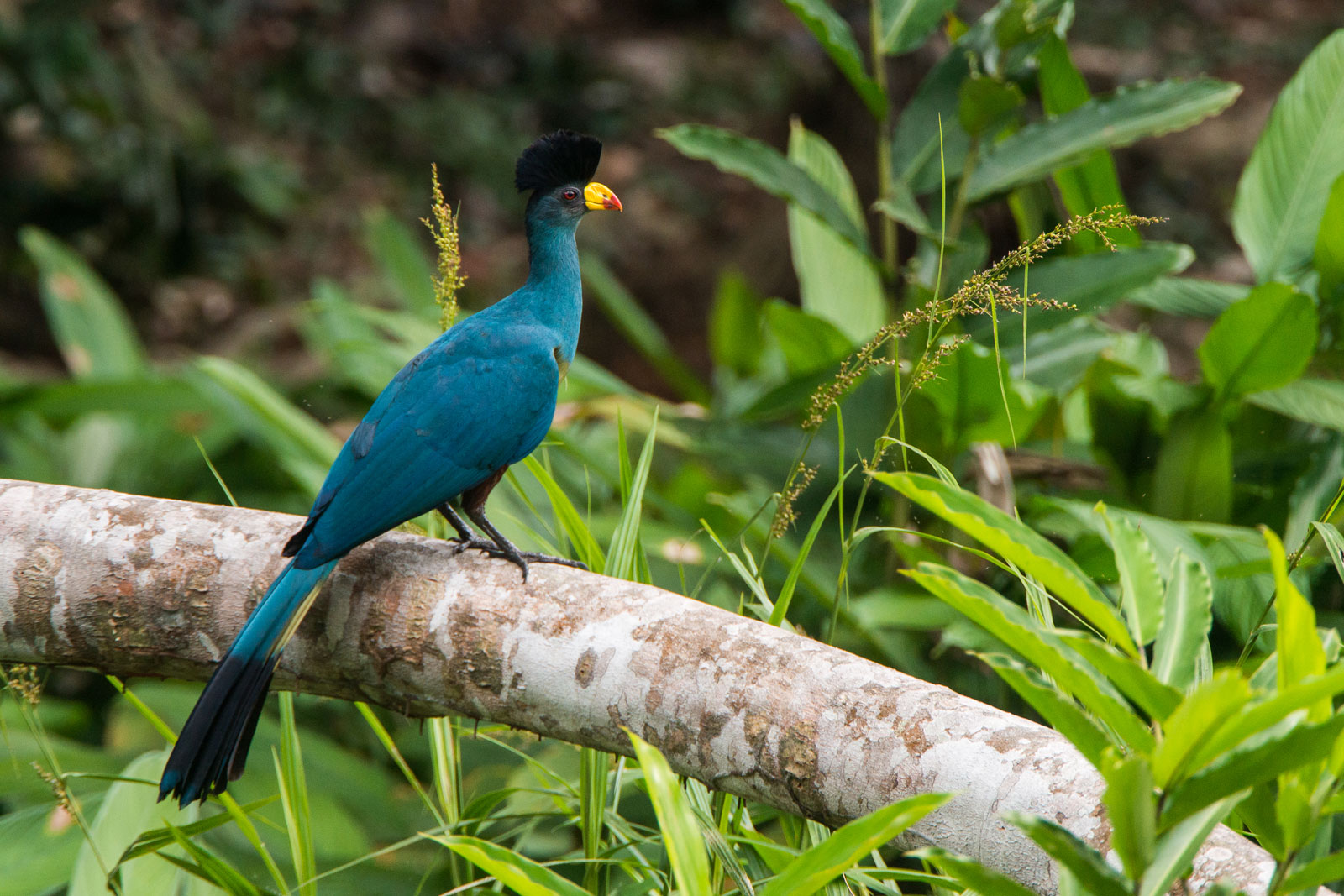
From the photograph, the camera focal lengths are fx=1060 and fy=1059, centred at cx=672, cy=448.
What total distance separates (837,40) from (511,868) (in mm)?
2039

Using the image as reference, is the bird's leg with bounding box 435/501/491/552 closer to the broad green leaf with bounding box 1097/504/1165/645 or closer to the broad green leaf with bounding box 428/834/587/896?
the broad green leaf with bounding box 428/834/587/896

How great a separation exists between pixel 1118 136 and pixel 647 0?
5.67m

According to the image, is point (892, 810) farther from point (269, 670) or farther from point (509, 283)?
point (509, 283)

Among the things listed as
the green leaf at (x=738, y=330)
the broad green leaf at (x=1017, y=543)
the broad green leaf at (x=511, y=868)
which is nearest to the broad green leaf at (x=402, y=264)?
the green leaf at (x=738, y=330)

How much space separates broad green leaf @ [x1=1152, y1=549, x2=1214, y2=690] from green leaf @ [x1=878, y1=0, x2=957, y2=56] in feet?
6.76

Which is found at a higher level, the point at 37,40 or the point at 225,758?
the point at 37,40

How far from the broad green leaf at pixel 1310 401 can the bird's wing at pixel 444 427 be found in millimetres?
1664

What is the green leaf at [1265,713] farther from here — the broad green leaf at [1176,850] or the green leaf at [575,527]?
the green leaf at [575,527]

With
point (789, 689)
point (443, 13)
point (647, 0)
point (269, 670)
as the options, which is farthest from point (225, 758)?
point (647, 0)

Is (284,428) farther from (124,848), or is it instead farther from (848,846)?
(848,846)

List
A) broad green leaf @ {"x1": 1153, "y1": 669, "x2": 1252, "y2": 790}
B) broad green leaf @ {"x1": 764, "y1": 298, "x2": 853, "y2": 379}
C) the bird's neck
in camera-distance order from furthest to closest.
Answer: broad green leaf @ {"x1": 764, "y1": 298, "x2": 853, "y2": 379} < the bird's neck < broad green leaf @ {"x1": 1153, "y1": 669, "x2": 1252, "y2": 790}

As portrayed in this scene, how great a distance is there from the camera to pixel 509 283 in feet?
18.9

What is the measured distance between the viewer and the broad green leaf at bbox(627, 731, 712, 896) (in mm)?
935

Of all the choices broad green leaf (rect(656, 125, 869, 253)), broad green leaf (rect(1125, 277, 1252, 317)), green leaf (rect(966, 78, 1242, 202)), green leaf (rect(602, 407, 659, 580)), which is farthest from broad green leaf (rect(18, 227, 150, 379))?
broad green leaf (rect(1125, 277, 1252, 317))
